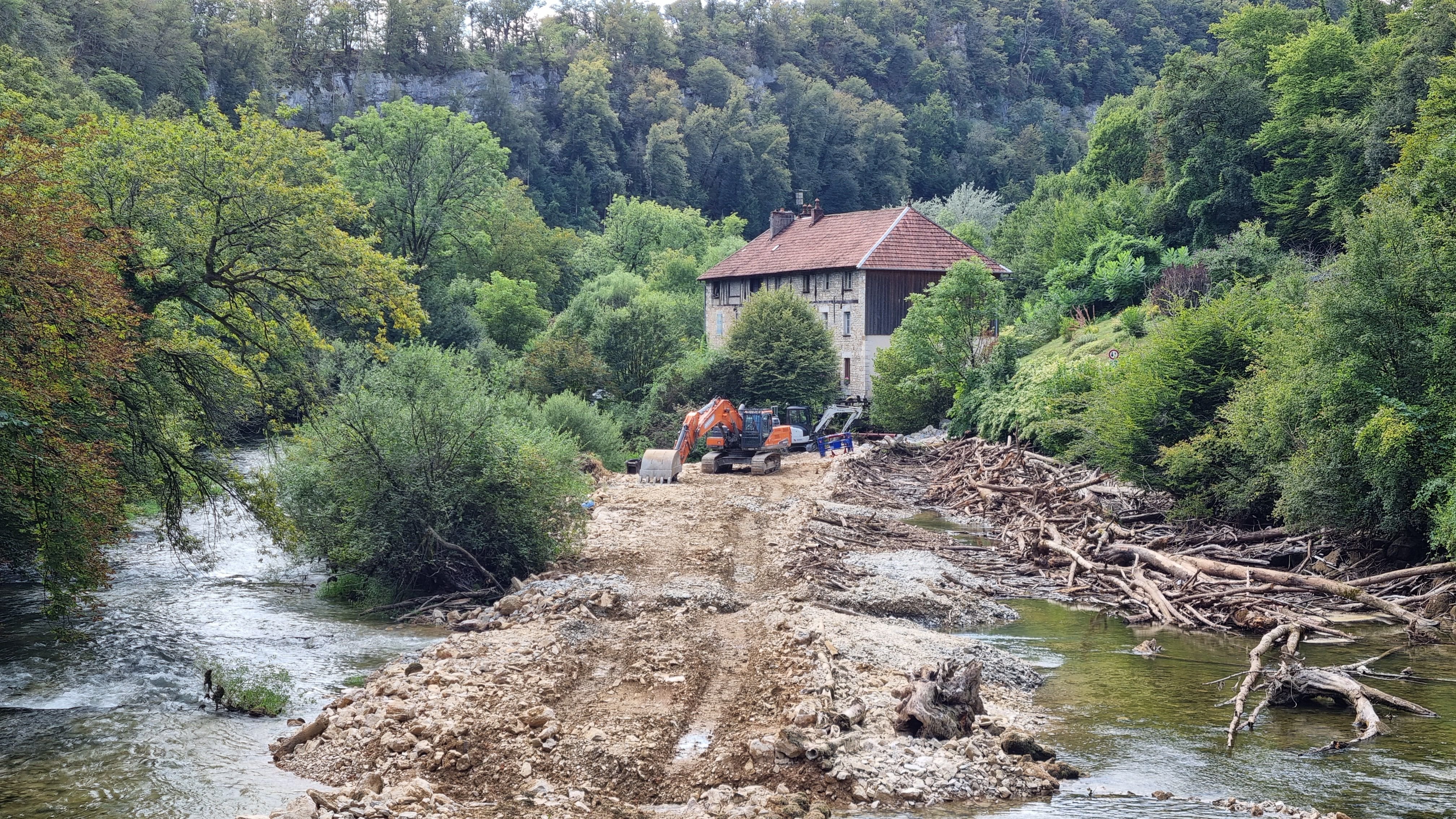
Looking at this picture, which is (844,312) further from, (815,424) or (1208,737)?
(1208,737)

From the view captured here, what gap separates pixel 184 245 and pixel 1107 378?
910 inches

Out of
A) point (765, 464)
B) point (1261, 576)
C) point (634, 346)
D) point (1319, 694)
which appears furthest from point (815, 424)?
point (1319, 694)

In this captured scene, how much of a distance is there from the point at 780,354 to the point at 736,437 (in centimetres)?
1219

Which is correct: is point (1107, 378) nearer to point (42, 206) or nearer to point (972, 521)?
point (972, 521)

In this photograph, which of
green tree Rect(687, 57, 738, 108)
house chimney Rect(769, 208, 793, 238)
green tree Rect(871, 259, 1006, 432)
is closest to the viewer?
green tree Rect(871, 259, 1006, 432)

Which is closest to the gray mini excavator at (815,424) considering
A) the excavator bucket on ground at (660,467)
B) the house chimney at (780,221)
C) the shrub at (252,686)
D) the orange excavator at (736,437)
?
the orange excavator at (736,437)

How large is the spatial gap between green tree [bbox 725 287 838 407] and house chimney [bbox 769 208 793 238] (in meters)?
16.3

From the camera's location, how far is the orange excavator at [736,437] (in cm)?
3409

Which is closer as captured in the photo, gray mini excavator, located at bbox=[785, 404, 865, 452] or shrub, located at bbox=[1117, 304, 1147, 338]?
shrub, located at bbox=[1117, 304, 1147, 338]

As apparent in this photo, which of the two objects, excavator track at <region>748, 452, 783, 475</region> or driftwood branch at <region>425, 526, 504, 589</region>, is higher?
driftwood branch at <region>425, 526, 504, 589</region>

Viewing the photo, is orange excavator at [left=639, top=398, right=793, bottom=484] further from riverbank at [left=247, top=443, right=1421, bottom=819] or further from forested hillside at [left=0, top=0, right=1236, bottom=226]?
forested hillside at [left=0, top=0, right=1236, bottom=226]

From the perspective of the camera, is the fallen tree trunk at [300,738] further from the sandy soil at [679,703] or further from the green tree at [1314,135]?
the green tree at [1314,135]

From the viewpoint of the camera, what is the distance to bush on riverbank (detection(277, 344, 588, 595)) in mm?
19484

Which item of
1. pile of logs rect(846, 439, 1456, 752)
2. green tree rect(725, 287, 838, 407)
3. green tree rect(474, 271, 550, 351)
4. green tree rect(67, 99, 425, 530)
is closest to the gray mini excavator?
green tree rect(725, 287, 838, 407)
